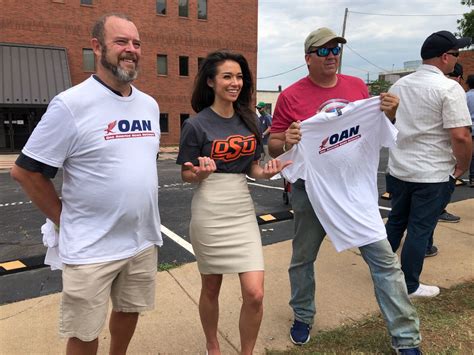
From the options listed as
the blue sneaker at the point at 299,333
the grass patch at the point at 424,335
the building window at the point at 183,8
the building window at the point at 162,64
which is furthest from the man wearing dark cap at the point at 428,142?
the building window at the point at 183,8

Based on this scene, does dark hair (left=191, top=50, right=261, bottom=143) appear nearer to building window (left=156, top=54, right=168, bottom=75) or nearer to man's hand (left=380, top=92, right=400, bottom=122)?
man's hand (left=380, top=92, right=400, bottom=122)

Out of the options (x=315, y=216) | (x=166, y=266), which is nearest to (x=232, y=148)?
(x=315, y=216)

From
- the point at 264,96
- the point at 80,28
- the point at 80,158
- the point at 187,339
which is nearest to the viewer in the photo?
the point at 80,158

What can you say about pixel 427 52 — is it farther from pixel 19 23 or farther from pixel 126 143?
pixel 19 23

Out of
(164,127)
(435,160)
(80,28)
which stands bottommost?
(164,127)

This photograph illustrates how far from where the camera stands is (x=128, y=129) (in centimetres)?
208

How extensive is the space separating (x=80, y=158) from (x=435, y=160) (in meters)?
2.66

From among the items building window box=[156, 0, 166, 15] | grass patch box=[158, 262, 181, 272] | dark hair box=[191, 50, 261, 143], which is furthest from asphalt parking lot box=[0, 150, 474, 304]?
building window box=[156, 0, 166, 15]

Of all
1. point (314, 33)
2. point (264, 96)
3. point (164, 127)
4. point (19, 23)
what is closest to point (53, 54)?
point (19, 23)

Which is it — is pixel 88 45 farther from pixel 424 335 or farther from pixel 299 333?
pixel 424 335

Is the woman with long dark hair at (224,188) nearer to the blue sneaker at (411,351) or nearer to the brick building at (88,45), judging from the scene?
the blue sneaker at (411,351)

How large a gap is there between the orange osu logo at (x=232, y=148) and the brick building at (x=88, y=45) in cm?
1947

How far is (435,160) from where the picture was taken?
3230mm

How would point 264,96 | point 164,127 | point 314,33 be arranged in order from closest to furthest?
1. point 314,33
2. point 164,127
3. point 264,96
